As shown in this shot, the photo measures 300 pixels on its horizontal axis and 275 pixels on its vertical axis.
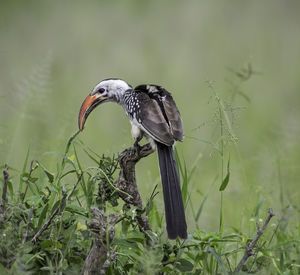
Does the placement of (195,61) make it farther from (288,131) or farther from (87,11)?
(288,131)

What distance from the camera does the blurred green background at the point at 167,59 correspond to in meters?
6.58

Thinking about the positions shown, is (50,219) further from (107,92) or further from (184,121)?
(184,121)

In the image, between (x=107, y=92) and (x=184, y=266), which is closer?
(x=184, y=266)

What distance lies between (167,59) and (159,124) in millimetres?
5091

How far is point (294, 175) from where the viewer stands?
481 cm

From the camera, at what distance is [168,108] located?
3598mm

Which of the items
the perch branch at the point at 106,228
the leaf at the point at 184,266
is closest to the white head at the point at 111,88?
the perch branch at the point at 106,228

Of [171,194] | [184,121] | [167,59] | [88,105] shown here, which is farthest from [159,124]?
[167,59]

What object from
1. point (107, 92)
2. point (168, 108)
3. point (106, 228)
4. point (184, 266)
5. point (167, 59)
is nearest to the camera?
point (106, 228)

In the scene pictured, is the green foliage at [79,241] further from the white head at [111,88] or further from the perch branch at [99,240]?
the white head at [111,88]

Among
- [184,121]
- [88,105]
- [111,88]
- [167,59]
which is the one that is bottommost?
[184,121]

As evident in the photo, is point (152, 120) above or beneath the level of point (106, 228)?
above

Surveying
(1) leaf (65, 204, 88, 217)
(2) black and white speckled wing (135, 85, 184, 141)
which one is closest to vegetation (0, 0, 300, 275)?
(1) leaf (65, 204, 88, 217)

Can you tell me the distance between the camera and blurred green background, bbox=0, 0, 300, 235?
6578 millimetres
